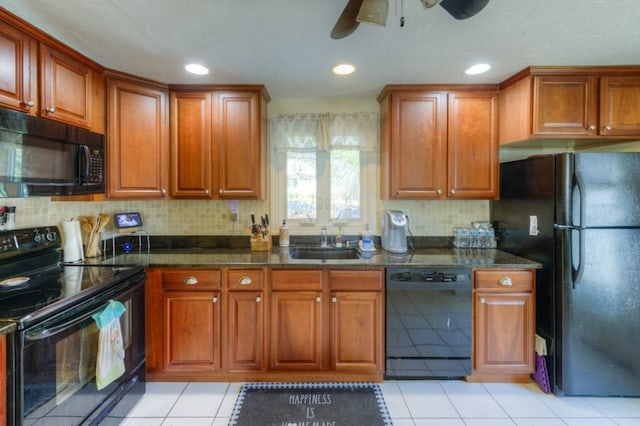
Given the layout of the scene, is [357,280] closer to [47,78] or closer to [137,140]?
[137,140]

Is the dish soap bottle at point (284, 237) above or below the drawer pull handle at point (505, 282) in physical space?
above

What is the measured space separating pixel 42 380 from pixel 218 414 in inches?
37.1

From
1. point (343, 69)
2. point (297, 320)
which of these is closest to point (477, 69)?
point (343, 69)

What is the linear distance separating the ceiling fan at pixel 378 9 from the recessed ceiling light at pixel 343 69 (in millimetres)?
839

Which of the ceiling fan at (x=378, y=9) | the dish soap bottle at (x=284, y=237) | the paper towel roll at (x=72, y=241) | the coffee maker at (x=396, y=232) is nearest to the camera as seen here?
the ceiling fan at (x=378, y=9)

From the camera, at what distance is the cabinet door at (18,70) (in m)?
1.50

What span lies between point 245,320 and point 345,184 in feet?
4.72

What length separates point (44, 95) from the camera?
5.59 feet

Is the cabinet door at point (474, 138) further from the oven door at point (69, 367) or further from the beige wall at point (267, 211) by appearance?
the oven door at point (69, 367)

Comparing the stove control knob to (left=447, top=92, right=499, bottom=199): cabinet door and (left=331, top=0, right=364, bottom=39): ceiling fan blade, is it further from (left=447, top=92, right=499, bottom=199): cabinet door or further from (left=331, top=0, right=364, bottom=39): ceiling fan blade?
(left=447, top=92, right=499, bottom=199): cabinet door

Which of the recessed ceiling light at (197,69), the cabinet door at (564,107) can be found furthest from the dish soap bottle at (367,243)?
the recessed ceiling light at (197,69)

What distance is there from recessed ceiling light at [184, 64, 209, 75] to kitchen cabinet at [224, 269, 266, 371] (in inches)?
55.7

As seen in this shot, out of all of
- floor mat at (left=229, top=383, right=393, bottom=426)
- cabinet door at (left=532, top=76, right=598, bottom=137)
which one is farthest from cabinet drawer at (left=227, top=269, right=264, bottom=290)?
cabinet door at (left=532, top=76, right=598, bottom=137)

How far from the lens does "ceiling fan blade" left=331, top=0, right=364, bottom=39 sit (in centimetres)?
122
